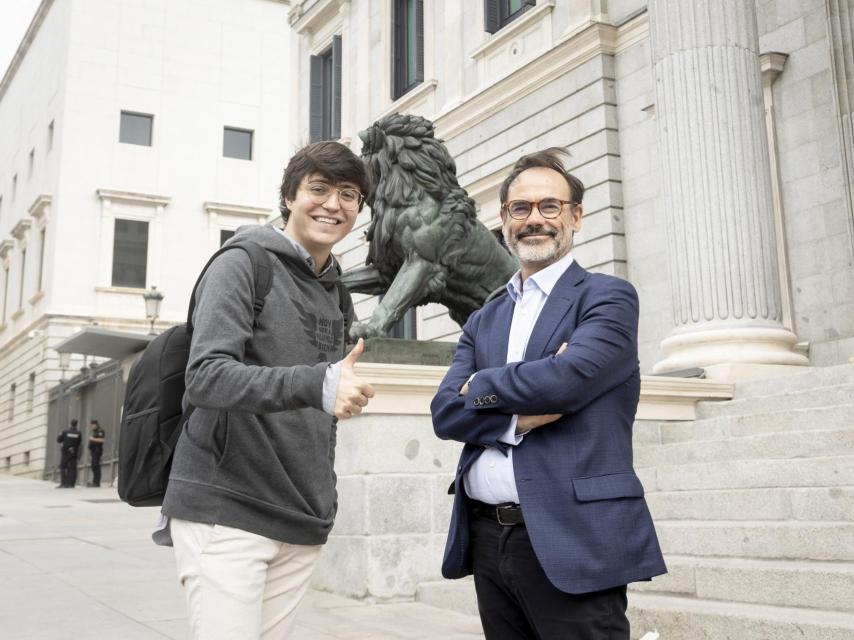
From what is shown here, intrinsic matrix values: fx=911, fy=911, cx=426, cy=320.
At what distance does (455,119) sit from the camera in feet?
52.5

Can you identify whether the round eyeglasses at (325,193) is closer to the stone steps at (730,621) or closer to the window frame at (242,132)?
the stone steps at (730,621)

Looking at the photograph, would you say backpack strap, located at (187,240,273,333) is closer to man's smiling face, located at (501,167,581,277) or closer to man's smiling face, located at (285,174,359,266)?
man's smiling face, located at (285,174,359,266)

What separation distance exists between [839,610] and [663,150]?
6.27 metres

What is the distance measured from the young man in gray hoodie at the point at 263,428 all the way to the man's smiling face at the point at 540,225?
486mm

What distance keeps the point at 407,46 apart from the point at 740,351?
39.0 ft

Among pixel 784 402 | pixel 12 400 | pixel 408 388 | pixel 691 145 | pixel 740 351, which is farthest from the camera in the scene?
pixel 12 400

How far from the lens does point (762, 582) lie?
15.1ft

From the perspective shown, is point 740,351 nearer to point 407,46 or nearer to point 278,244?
point 278,244

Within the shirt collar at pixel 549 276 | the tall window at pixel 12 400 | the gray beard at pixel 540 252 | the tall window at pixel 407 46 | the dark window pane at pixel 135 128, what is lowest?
the shirt collar at pixel 549 276

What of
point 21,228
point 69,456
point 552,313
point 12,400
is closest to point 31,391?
point 12,400

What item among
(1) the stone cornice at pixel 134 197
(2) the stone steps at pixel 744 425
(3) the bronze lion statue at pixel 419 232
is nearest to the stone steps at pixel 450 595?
(3) the bronze lion statue at pixel 419 232

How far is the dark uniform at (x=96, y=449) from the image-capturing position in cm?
2312

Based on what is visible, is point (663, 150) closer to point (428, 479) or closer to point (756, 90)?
point (756, 90)

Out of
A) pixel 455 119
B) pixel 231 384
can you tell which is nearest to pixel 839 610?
pixel 231 384
